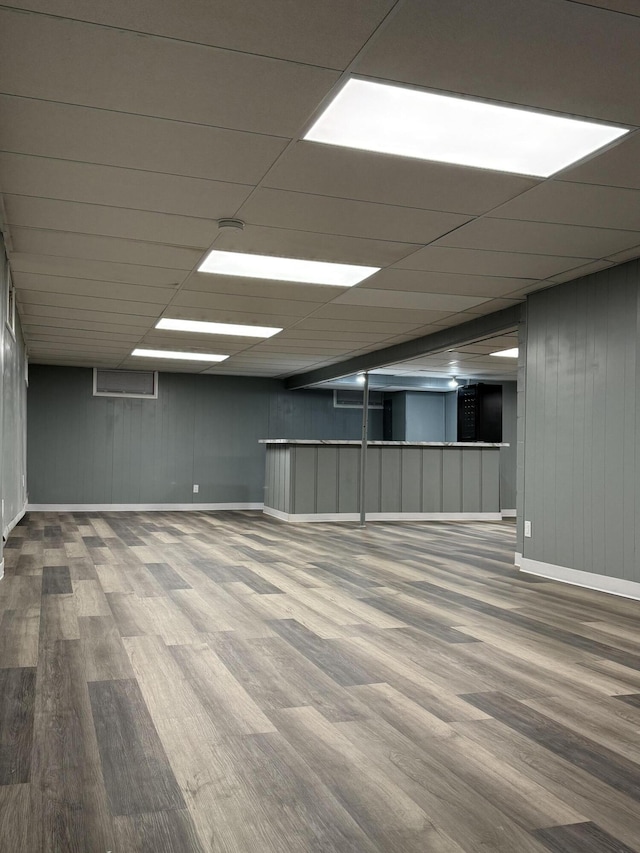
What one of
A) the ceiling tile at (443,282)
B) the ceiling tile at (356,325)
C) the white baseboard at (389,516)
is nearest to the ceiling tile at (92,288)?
the ceiling tile at (356,325)

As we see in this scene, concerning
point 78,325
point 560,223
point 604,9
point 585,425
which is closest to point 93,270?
point 78,325

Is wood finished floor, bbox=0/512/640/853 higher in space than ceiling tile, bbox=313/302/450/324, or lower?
lower

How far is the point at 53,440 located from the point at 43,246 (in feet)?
24.1

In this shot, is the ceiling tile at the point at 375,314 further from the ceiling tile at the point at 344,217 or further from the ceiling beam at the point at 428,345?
the ceiling tile at the point at 344,217

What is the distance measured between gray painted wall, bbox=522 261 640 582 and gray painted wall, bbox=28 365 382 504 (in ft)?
24.1

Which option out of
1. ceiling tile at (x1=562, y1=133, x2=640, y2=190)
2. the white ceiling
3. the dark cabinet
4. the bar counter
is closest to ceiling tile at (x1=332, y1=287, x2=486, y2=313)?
the white ceiling

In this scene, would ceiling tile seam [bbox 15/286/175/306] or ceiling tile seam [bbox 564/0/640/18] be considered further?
ceiling tile seam [bbox 15/286/175/306]

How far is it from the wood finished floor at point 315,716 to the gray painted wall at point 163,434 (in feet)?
21.5

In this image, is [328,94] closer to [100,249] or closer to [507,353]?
[100,249]

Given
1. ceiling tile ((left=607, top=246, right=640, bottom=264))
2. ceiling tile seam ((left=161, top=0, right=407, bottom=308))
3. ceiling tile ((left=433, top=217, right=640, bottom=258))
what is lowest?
ceiling tile ((left=607, top=246, right=640, bottom=264))

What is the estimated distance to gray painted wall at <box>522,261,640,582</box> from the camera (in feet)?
16.3

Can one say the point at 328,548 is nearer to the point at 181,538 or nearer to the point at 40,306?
the point at 181,538

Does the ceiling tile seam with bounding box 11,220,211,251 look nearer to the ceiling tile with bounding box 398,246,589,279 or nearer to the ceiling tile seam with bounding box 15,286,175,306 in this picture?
the ceiling tile with bounding box 398,246,589,279

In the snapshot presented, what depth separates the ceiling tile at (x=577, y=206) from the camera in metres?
3.60
